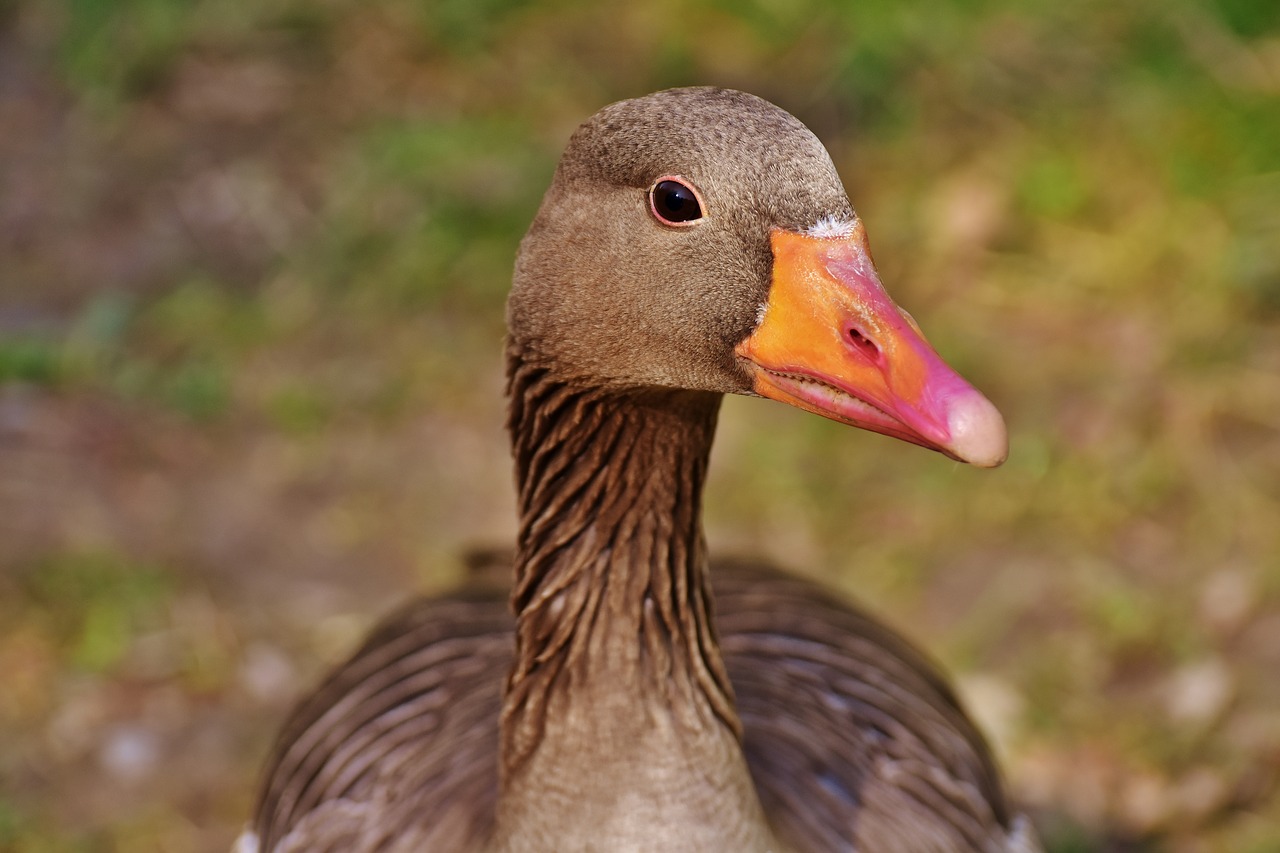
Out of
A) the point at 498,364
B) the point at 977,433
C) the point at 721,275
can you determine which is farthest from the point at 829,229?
the point at 498,364

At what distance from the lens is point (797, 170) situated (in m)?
1.65

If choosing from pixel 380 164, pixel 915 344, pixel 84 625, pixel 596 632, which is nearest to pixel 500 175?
pixel 380 164

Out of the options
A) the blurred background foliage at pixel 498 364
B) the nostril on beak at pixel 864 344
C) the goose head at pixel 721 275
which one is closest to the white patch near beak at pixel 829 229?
the goose head at pixel 721 275

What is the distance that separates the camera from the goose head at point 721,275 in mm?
1605

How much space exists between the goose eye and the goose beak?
106 millimetres

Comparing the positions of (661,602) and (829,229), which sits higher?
(829,229)

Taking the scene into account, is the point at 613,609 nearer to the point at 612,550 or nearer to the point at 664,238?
the point at 612,550

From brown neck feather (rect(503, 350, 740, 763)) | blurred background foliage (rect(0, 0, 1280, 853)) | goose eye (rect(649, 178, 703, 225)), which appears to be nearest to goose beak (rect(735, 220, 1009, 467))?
Answer: goose eye (rect(649, 178, 703, 225))

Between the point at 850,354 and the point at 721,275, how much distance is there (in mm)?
199

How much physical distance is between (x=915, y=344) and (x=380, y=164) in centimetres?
334

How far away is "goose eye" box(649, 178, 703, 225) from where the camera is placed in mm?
1700

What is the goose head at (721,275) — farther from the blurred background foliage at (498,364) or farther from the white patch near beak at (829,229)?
the blurred background foliage at (498,364)

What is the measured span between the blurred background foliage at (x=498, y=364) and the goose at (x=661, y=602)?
2.75ft

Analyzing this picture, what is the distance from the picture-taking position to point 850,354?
1614 millimetres
